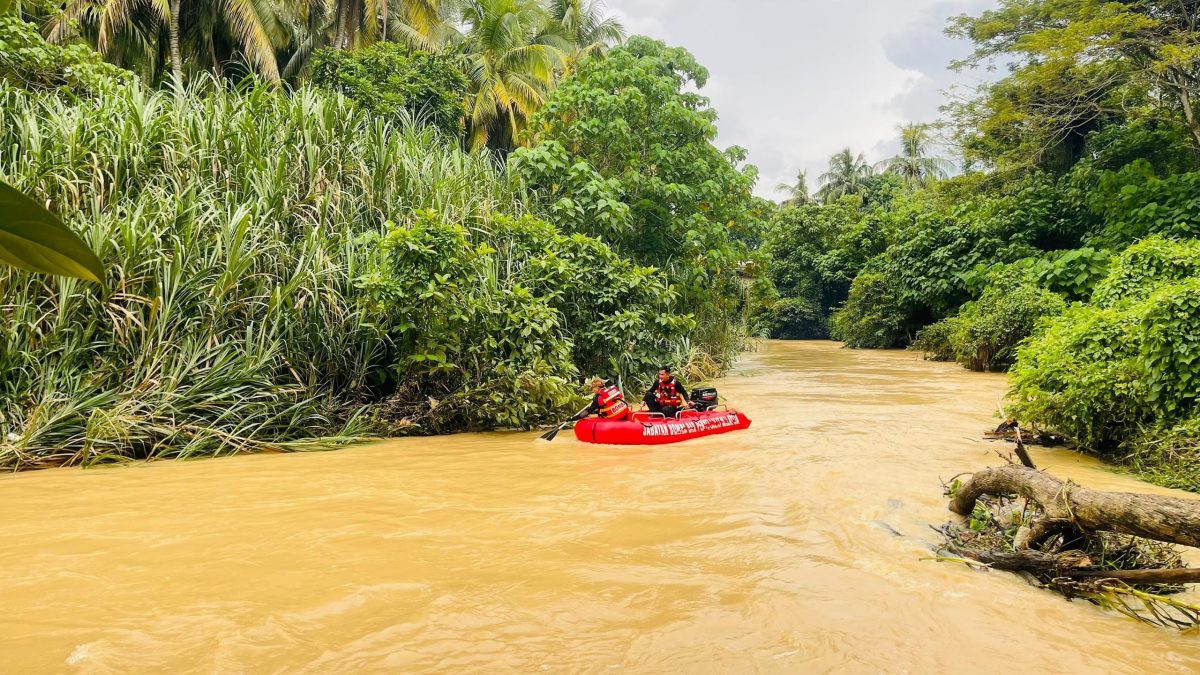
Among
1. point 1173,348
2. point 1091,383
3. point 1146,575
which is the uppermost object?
point 1173,348

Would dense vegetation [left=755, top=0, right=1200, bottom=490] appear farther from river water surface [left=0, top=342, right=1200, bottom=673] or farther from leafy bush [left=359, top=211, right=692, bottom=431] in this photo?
leafy bush [left=359, top=211, right=692, bottom=431]

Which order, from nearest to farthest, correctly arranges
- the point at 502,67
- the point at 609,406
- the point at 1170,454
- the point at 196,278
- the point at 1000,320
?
the point at 1170,454
the point at 196,278
the point at 609,406
the point at 1000,320
the point at 502,67

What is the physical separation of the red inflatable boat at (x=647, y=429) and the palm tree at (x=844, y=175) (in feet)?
104

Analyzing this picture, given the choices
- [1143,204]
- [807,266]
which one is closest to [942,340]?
[1143,204]

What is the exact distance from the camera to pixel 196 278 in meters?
6.91

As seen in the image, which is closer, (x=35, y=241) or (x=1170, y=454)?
(x=35, y=241)

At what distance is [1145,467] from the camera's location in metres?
5.79

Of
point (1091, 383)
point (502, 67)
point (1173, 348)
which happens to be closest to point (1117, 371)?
point (1091, 383)

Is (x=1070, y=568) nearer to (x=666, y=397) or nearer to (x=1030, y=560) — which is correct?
(x=1030, y=560)

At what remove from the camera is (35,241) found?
18.6 inches

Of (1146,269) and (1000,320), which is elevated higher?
(1146,269)

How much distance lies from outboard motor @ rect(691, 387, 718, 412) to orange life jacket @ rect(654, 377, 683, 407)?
184 mm

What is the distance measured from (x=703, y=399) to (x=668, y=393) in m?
0.44

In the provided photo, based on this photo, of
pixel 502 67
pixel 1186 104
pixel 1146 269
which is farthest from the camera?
pixel 502 67
